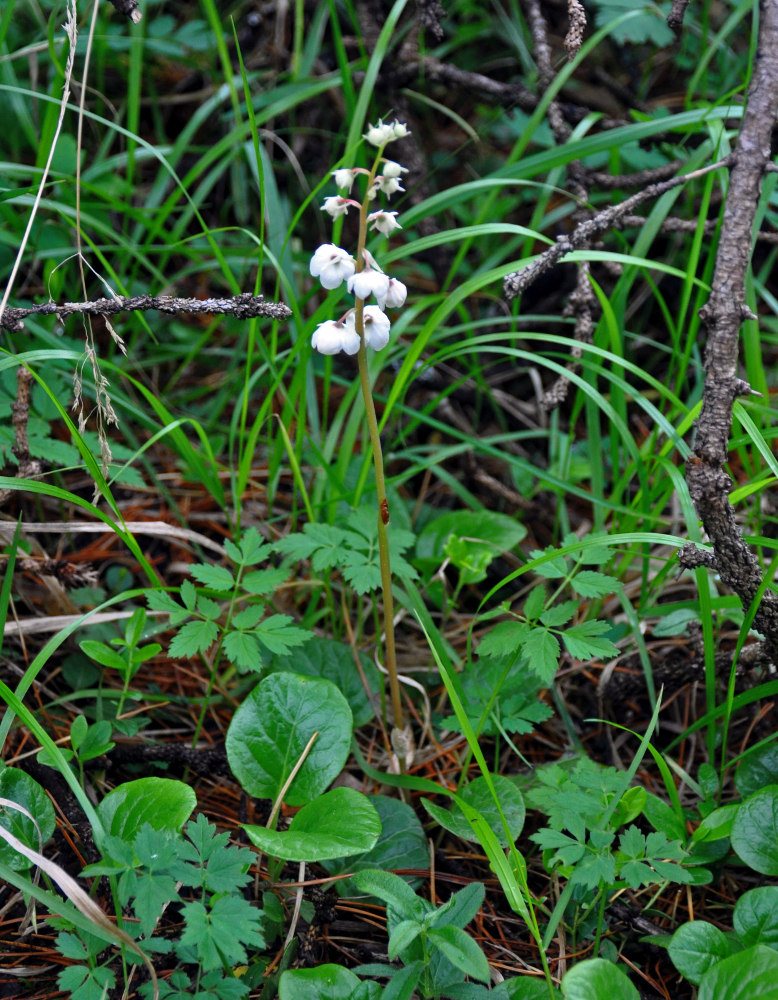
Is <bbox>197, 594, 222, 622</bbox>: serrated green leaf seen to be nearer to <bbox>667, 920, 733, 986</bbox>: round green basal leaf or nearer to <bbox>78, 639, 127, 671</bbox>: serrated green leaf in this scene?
<bbox>78, 639, 127, 671</bbox>: serrated green leaf

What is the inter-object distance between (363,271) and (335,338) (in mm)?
133

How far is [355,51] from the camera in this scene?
3025 mm

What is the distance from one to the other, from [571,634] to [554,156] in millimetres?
1240

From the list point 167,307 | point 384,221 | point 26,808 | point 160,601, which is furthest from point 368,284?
point 26,808

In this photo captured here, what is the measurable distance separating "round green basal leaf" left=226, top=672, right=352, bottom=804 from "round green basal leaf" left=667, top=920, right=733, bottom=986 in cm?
69

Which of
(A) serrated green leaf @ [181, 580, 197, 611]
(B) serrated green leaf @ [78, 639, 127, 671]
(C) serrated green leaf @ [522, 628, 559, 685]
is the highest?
(A) serrated green leaf @ [181, 580, 197, 611]

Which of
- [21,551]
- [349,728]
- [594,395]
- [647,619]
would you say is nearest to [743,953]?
[349,728]

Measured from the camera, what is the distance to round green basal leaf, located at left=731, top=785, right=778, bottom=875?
1.49 metres

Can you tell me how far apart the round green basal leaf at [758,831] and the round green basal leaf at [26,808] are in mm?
1318

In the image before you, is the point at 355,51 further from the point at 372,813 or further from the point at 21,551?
the point at 372,813

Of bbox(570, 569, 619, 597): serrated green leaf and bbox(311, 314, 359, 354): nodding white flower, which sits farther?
bbox(570, 569, 619, 597): serrated green leaf

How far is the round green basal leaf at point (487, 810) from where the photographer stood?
1601mm

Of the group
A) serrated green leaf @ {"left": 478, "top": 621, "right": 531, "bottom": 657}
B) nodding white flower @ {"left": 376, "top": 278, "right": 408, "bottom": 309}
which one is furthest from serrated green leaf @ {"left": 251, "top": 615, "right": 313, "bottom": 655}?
nodding white flower @ {"left": 376, "top": 278, "right": 408, "bottom": 309}

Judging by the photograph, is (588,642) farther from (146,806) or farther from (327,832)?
(146,806)
